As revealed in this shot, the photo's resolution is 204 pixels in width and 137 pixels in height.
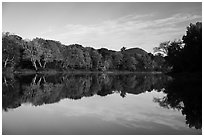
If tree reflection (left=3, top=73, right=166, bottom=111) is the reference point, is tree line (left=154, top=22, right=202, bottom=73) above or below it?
above

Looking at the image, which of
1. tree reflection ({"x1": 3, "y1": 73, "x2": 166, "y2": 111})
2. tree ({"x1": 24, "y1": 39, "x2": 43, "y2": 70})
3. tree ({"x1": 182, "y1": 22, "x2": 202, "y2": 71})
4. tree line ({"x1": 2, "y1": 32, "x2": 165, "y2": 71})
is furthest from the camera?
tree ({"x1": 24, "y1": 39, "x2": 43, "y2": 70})

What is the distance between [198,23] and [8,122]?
3920cm

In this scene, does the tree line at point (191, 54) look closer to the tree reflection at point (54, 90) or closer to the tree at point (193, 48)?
the tree at point (193, 48)

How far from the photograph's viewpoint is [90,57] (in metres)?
93.1

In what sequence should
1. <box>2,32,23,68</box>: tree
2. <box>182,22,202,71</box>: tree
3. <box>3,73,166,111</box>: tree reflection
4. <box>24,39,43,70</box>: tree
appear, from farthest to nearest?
<box>24,39,43,70</box>: tree → <box>2,32,23,68</box>: tree → <box>182,22,202,71</box>: tree → <box>3,73,166,111</box>: tree reflection

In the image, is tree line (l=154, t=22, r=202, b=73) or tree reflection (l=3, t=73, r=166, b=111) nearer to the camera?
tree reflection (l=3, t=73, r=166, b=111)

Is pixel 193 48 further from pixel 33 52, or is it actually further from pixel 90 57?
pixel 90 57

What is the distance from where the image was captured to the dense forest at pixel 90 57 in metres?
42.6

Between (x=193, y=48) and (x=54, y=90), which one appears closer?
(x=54, y=90)

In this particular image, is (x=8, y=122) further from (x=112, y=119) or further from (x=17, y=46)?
(x=17, y=46)

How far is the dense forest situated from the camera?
Answer: 1676 inches

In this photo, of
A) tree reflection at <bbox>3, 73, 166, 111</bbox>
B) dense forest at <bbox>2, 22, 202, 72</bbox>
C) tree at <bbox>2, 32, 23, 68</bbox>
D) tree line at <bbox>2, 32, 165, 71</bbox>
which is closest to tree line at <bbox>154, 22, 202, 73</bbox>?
dense forest at <bbox>2, 22, 202, 72</bbox>

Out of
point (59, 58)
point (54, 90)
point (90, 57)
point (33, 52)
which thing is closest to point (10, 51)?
point (33, 52)

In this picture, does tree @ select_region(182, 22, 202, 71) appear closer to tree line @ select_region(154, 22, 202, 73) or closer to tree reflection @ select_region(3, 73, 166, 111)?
tree line @ select_region(154, 22, 202, 73)
